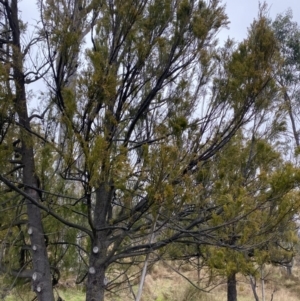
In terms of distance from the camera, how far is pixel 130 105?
3578mm

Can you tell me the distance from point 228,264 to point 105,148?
1108 millimetres

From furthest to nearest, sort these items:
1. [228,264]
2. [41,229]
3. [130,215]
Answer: [41,229] → [130,215] → [228,264]

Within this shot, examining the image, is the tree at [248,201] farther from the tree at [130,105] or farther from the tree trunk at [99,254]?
the tree trunk at [99,254]

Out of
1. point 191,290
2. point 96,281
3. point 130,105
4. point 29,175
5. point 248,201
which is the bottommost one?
point 96,281

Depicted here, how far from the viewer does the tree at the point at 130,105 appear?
2.96 m

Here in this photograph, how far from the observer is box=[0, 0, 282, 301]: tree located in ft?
9.73

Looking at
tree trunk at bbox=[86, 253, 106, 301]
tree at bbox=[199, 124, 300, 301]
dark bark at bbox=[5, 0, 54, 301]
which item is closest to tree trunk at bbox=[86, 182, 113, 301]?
tree trunk at bbox=[86, 253, 106, 301]

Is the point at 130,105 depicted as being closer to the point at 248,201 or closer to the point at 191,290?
the point at 248,201

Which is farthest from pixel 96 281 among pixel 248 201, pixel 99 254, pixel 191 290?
pixel 191 290

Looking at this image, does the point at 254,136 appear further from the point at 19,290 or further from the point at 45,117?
the point at 19,290

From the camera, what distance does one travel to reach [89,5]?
11.2ft

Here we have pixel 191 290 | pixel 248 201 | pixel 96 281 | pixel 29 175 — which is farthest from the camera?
pixel 191 290

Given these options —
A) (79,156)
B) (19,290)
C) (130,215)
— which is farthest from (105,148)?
(19,290)

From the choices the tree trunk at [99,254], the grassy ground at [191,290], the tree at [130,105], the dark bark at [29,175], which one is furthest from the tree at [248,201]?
the grassy ground at [191,290]
